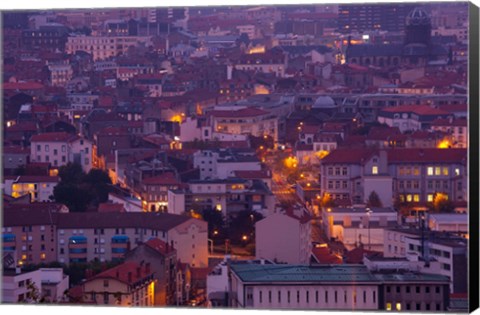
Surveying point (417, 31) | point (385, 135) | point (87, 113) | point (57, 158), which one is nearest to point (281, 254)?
point (57, 158)

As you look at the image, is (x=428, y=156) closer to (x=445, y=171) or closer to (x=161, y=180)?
(x=445, y=171)

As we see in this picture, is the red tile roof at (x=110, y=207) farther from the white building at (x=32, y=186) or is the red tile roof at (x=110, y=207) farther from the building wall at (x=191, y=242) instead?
the building wall at (x=191, y=242)

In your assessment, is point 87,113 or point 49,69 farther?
point 49,69

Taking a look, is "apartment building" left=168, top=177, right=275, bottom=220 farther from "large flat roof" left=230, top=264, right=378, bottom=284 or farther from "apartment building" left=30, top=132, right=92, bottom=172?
"large flat roof" left=230, top=264, right=378, bottom=284

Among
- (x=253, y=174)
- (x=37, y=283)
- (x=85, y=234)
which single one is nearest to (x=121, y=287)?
(x=37, y=283)

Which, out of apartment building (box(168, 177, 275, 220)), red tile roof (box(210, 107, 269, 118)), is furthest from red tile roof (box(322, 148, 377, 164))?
red tile roof (box(210, 107, 269, 118))

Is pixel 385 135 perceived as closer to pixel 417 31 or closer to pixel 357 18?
pixel 417 31

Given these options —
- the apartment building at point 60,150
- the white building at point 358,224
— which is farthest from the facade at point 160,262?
the apartment building at point 60,150

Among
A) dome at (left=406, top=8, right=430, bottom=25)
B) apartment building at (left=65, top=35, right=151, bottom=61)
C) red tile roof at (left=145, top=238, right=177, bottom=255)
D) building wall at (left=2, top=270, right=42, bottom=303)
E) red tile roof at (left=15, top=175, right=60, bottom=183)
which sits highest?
dome at (left=406, top=8, right=430, bottom=25)
